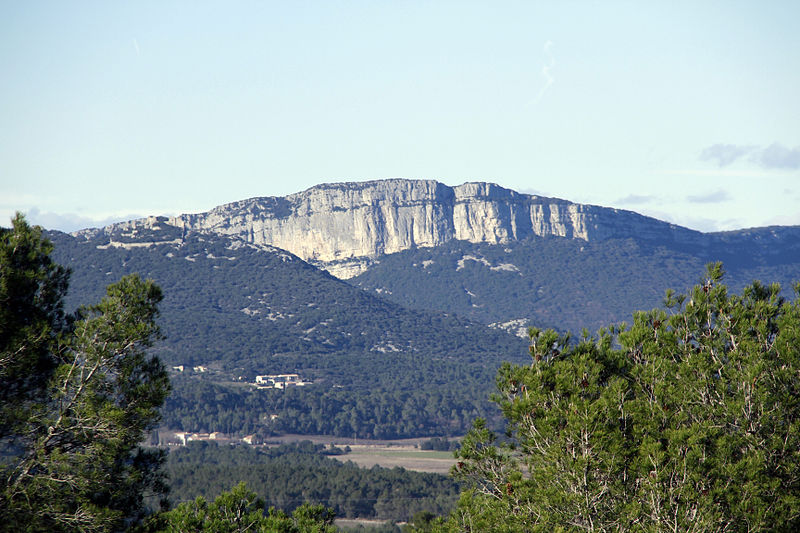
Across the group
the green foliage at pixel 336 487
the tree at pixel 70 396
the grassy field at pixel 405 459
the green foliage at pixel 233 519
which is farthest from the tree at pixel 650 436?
the grassy field at pixel 405 459

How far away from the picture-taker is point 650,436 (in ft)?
69.4

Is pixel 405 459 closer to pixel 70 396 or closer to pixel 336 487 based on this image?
pixel 336 487

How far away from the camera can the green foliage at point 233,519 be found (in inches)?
925

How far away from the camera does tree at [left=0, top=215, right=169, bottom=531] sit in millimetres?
22500

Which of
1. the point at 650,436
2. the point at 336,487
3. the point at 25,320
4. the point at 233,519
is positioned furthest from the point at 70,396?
Answer: the point at 336,487

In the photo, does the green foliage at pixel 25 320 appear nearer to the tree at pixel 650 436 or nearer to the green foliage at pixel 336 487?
the tree at pixel 650 436

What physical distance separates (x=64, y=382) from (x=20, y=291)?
309 cm

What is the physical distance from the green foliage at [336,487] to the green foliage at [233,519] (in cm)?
9254

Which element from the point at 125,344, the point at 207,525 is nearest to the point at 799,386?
the point at 207,525

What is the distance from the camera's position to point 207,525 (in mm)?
23453

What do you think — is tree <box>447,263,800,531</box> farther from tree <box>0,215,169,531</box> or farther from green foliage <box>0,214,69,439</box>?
green foliage <box>0,214,69,439</box>

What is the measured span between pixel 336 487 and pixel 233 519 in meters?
113

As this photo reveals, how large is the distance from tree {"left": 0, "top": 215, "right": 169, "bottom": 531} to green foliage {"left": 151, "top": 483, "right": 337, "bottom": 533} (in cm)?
146

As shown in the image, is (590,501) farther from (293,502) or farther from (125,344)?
(293,502)
